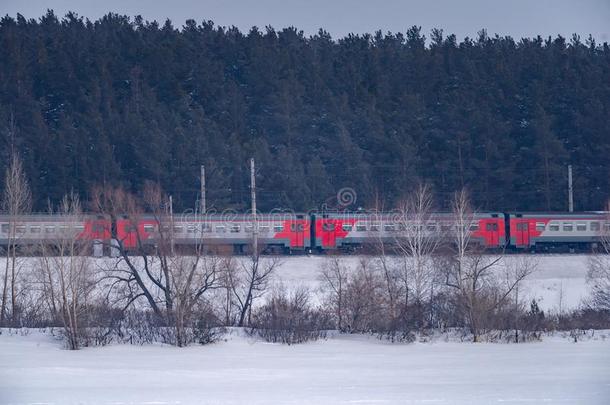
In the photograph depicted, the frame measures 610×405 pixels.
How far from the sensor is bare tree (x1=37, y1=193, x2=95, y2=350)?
2433 cm

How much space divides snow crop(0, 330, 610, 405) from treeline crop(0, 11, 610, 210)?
22769 millimetres

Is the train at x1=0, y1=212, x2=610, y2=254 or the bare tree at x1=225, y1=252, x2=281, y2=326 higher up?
the train at x1=0, y1=212, x2=610, y2=254

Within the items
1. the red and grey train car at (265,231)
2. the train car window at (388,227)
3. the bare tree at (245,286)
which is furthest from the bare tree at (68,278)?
the train car window at (388,227)

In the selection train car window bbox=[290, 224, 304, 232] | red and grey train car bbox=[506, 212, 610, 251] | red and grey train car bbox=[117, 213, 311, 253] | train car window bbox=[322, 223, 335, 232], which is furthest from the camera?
red and grey train car bbox=[506, 212, 610, 251]

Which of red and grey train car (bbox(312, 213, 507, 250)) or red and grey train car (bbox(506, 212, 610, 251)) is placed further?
red and grey train car (bbox(506, 212, 610, 251))

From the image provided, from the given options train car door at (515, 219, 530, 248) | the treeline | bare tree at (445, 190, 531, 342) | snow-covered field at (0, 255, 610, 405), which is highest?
the treeline

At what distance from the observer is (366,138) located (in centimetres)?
5028

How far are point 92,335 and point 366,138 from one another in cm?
2897

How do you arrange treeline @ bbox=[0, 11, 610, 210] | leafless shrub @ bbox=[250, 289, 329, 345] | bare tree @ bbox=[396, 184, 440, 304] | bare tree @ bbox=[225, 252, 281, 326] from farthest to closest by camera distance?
treeline @ bbox=[0, 11, 610, 210] → bare tree @ bbox=[396, 184, 440, 304] → bare tree @ bbox=[225, 252, 281, 326] → leafless shrub @ bbox=[250, 289, 329, 345]

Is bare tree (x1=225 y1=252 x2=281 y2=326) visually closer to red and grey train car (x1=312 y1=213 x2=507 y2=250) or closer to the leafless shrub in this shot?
the leafless shrub

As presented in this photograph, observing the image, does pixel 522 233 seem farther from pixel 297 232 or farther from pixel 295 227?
pixel 295 227

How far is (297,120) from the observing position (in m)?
50.9

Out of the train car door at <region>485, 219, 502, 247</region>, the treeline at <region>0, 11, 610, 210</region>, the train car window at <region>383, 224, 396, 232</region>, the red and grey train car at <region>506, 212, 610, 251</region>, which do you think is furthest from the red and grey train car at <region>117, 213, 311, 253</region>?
the red and grey train car at <region>506, 212, 610, 251</region>

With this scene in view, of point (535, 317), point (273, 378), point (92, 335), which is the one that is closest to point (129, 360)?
point (92, 335)
